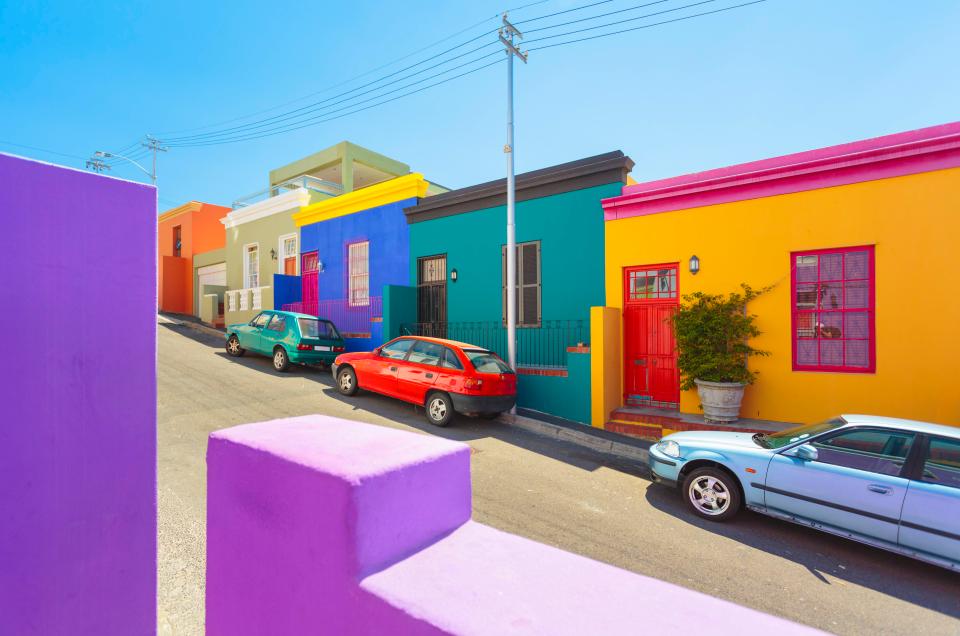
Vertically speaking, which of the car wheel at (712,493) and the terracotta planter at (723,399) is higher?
the terracotta planter at (723,399)

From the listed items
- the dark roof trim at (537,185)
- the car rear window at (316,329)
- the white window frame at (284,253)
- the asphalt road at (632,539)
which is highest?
the dark roof trim at (537,185)

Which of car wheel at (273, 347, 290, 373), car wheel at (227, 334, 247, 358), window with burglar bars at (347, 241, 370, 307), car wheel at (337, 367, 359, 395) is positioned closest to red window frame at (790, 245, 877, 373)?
car wheel at (337, 367, 359, 395)

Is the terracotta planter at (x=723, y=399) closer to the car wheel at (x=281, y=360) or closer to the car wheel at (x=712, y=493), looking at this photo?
the car wheel at (x=712, y=493)

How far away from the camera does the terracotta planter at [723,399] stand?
8.34 m

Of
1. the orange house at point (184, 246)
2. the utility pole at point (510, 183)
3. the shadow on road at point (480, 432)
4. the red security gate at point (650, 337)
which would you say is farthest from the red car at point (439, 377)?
the orange house at point (184, 246)

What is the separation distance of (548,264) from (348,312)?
768cm

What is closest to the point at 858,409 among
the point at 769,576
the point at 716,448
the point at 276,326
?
the point at 716,448

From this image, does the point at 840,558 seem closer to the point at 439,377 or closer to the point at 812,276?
the point at 812,276

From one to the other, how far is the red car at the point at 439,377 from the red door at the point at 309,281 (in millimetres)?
8016

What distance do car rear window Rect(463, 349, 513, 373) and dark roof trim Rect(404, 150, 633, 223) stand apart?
476cm

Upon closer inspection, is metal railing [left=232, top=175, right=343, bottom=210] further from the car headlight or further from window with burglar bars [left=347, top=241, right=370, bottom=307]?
the car headlight

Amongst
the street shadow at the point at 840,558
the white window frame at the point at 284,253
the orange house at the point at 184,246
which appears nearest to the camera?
the street shadow at the point at 840,558

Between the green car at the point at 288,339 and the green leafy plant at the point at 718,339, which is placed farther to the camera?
the green car at the point at 288,339

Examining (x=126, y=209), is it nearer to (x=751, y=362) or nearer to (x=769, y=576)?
(x=769, y=576)
